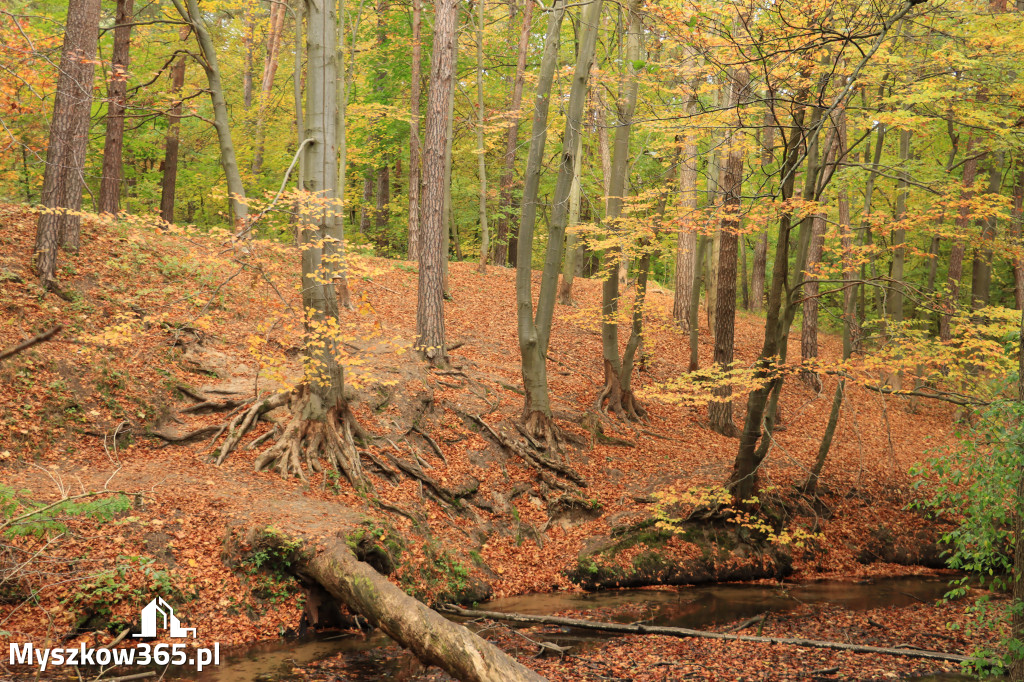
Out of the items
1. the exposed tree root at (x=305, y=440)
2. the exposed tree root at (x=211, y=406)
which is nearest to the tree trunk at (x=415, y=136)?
the exposed tree root at (x=211, y=406)

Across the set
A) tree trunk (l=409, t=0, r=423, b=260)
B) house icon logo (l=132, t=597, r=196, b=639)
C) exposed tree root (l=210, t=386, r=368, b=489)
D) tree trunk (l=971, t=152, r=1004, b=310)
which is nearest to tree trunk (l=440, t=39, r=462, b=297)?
tree trunk (l=409, t=0, r=423, b=260)

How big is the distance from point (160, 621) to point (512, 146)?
58.6 feet

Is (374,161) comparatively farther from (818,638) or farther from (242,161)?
(818,638)

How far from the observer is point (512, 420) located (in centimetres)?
1215

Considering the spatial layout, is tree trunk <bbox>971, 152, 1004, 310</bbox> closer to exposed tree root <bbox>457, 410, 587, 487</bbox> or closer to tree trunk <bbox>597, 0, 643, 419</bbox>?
tree trunk <bbox>597, 0, 643, 419</bbox>

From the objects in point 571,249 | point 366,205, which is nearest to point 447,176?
point 571,249

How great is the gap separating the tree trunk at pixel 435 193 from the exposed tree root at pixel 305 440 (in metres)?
3.60

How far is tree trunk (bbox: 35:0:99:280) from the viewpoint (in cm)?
1030

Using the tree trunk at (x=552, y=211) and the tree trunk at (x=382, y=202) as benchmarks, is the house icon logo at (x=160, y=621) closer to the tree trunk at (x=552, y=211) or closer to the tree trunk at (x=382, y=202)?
the tree trunk at (x=552, y=211)

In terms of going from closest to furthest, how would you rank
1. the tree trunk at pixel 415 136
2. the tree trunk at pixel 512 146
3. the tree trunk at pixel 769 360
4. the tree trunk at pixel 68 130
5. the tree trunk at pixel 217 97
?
the tree trunk at pixel 769 360 → the tree trunk at pixel 68 130 → the tree trunk at pixel 217 97 → the tree trunk at pixel 415 136 → the tree trunk at pixel 512 146

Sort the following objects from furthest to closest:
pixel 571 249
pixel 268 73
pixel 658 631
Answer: pixel 268 73
pixel 571 249
pixel 658 631

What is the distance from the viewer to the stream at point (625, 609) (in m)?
5.99

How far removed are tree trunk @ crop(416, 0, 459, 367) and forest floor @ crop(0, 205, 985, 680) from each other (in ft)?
2.69

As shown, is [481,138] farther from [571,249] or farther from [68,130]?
[68,130]
